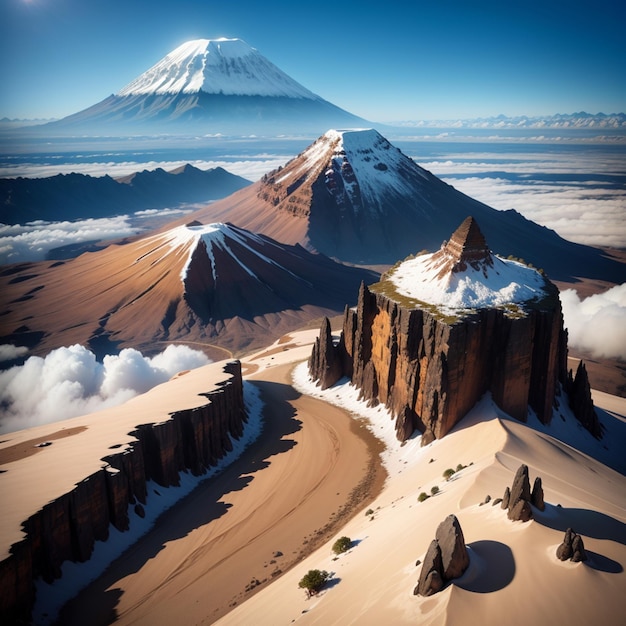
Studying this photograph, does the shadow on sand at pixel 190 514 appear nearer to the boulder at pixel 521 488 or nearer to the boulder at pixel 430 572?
the boulder at pixel 430 572

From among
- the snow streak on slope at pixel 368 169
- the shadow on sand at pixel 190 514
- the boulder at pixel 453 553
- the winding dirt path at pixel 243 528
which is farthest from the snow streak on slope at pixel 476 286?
the snow streak on slope at pixel 368 169

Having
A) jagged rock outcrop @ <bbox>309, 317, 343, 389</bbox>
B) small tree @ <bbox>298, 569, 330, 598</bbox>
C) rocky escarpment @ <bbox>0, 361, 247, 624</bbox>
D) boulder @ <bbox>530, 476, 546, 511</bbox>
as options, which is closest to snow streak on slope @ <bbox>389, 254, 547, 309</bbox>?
jagged rock outcrop @ <bbox>309, 317, 343, 389</bbox>

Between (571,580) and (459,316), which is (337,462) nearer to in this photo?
(459,316)

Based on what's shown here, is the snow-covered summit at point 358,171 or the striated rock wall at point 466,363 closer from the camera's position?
the striated rock wall at point 466,363

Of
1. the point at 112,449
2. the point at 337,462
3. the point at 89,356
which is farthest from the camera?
the point at 89,356

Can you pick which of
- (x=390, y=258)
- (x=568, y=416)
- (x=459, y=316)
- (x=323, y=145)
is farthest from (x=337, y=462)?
(x=323, y=145)

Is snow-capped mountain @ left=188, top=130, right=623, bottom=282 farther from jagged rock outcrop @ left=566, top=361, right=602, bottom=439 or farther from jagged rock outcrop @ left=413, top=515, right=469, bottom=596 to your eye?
jagged rock outcrop @ left=413, top=515, right=469, bottom=596
